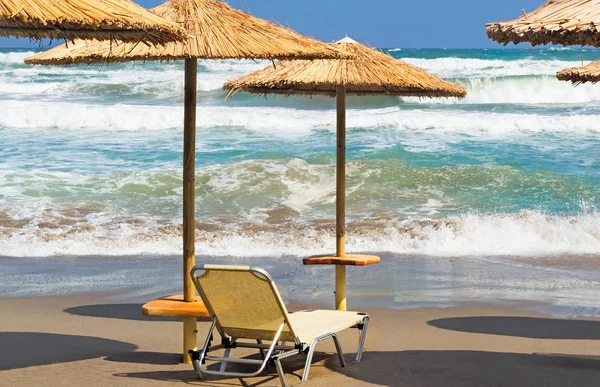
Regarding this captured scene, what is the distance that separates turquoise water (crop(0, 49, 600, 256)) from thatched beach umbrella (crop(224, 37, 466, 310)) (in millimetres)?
3610

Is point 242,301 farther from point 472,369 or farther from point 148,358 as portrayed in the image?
point 472,369

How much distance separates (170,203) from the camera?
564 inches

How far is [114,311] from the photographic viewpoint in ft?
25.9

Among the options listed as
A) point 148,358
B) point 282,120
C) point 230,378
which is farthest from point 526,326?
point 282,120

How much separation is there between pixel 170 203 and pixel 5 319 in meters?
6.78

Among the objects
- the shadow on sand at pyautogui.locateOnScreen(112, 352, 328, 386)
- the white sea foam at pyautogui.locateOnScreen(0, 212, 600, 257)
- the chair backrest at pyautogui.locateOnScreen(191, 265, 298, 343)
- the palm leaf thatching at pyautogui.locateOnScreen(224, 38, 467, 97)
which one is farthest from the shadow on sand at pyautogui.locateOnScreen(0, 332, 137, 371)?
the white sea foam at pyautogui.locateOnScreen(0, 212, 600, 257)

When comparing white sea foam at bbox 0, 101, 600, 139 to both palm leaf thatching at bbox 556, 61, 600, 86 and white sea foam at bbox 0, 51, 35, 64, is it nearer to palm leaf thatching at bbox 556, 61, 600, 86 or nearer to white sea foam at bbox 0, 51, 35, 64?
white sea foam at bbox 0, 51, 35, 64

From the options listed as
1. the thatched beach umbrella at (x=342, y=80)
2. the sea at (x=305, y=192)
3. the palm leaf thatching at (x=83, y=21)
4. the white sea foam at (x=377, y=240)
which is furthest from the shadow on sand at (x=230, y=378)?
the white sea foam at (x=377, y=240)

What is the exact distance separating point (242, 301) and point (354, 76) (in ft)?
7.36

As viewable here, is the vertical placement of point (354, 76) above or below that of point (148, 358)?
above

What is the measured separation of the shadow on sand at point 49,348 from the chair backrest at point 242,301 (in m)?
1.22

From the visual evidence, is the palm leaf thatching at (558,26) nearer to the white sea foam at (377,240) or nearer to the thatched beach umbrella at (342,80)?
the thatched beach umbrella at (342,80)

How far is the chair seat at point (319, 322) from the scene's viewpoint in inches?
225

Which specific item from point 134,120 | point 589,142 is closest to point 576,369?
point 589,142
